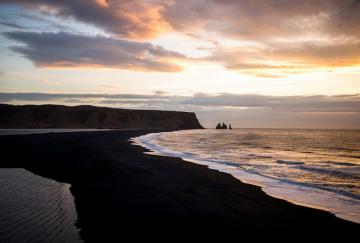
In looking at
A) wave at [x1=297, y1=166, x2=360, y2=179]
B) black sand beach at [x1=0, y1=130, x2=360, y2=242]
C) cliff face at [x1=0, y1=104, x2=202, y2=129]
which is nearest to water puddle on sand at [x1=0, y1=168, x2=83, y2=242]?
black sand beach at [x1=0, y1=130, x2=360, y2=242]

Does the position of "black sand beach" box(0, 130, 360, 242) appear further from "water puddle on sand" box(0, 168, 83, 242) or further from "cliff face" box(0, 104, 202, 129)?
"cliff face" box(0, 104, 202, 129)

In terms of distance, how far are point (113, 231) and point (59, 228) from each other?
1352 millimetres

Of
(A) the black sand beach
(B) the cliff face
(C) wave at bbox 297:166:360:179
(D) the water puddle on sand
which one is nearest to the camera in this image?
(D) the water puddle on sand

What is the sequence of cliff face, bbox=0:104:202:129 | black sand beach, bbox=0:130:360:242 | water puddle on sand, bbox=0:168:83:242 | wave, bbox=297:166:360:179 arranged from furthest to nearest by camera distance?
cliff face, bbox=0:104:202:129
wave, bbox=297:166:360:179
black sand beach, bbox=0:130:360:242
water puddle on sand, bbox=0:168:83:242

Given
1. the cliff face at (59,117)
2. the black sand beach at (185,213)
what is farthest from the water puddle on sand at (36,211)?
the cliff face at (59,117)

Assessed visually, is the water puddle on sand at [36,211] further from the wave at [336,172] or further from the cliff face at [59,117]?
the cliff face at [59,117]

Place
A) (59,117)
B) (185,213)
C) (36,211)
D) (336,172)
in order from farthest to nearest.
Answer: (59,117), (336,172), (185,213), (36,211)

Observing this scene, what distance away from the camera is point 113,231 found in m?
7.61

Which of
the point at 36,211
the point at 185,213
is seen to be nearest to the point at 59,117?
the point at 36,211

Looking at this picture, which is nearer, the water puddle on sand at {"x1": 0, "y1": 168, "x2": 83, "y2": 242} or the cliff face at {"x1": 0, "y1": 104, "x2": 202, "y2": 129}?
the water puddle on sand at {"x1": 0, "y1": 168, "x2": 83, "y2": 242}

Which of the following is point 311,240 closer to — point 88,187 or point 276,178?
point 88,187

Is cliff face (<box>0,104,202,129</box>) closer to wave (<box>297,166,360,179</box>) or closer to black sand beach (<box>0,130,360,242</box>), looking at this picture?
wave (<box>297,166,360,179</box>)

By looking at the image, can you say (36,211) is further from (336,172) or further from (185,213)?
(336,172)

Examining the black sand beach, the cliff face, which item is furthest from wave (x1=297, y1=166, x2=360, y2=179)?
the cliff face
